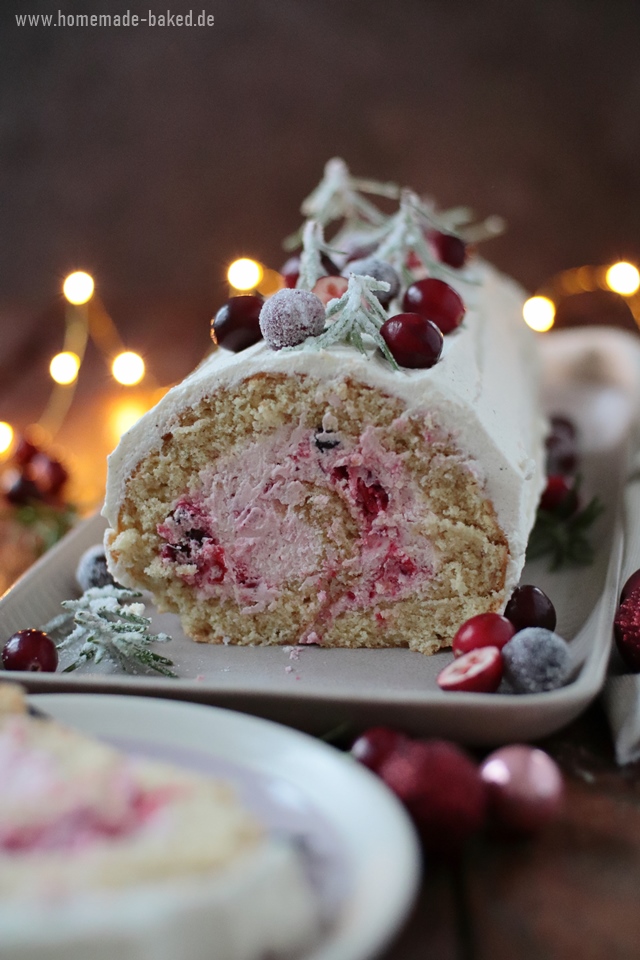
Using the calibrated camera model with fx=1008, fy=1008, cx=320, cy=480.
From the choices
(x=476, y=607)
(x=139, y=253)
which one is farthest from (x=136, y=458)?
(x=139, y=253)

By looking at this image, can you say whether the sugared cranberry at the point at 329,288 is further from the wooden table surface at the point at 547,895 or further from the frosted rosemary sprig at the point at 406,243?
the wooden table surface at the point at 547,895

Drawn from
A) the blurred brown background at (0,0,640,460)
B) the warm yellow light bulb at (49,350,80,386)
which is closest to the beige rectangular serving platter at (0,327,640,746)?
the warm yellow light bulb at (49,350,80,386)

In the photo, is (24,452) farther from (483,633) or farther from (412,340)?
(483,633)

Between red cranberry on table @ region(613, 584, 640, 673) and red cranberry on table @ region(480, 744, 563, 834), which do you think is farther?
red cranberry on table @ region(613, 584, 640, 673)

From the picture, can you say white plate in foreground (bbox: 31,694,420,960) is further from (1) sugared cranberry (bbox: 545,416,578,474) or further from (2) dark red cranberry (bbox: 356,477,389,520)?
(1) sugared cranberry (bbox: 545,416,578,474)

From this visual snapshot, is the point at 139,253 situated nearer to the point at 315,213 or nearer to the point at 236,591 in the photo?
the point at 315,213

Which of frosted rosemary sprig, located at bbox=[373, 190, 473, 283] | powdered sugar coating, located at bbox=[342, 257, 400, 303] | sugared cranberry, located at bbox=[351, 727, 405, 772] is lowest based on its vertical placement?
sugared cranberry, located at bbox=[351, 727, 405, 772]
